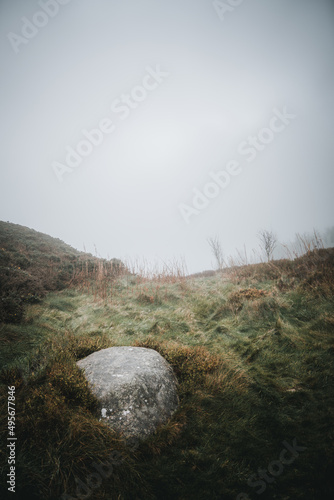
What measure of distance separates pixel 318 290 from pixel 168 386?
5.50 metres

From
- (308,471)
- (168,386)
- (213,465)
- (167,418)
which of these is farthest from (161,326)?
(308,471)

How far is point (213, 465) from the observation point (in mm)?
2230

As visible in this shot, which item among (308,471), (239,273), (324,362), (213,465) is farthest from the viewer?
(239,273)

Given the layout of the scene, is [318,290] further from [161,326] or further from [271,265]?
[161,326]

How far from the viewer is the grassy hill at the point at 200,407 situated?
202cm

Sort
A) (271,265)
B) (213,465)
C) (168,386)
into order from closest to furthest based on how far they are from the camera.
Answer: (213,465) → (168,386) → (271,265)
